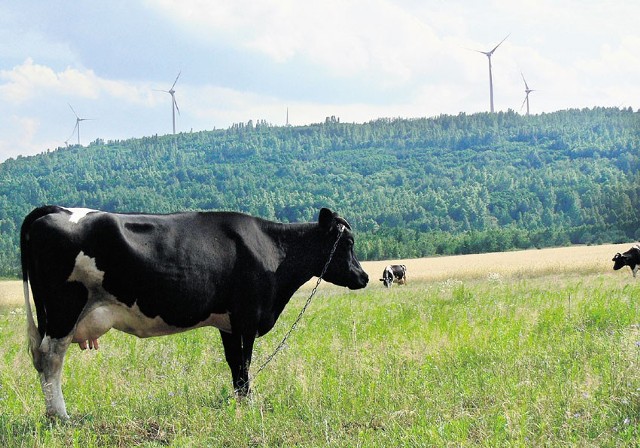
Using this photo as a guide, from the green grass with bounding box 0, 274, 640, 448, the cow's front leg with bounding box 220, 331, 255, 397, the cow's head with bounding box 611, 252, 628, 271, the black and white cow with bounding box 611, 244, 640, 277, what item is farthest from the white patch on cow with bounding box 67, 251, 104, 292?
the cow's head with bounding box 611, 252, 628, 271

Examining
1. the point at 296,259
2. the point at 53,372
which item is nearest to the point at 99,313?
the point at 53,372

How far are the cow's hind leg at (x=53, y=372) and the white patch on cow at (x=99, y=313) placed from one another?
7.7 inches

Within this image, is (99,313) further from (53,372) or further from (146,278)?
(53,372)

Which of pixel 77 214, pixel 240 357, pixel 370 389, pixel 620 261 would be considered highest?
pixel 77 214

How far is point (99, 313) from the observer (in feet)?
23.7

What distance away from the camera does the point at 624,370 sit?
7023mm

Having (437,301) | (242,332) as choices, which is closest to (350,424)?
(242,332)

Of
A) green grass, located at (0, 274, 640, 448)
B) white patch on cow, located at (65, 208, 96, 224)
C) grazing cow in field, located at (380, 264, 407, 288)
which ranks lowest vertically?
grazing cow in field, located at (380, 264, 407, 288)

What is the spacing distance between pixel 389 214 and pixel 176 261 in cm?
15263

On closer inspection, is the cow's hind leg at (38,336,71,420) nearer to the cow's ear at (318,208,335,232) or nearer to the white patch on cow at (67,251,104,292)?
the white patch on cow at (67,251,104,292)

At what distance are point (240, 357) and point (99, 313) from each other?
63.3 inches

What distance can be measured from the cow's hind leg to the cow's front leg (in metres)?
1.70

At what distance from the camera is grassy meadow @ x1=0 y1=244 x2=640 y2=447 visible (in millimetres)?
6160

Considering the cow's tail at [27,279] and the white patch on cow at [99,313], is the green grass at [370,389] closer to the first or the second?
the cow's tail at [27,279]
